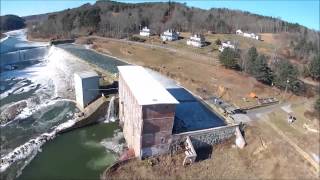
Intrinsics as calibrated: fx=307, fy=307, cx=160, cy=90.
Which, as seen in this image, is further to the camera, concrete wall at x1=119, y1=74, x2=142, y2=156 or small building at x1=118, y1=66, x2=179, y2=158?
concrete wall at x1=119, y1=74, x2=142, y2=156

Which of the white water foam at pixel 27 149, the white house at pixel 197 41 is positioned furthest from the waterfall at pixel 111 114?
the white house at pixel 197 41

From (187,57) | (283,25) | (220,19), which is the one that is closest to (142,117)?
(187,57)

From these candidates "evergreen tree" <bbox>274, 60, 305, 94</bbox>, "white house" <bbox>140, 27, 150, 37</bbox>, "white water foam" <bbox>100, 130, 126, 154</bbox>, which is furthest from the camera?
"white house" <bbox>140, 27, 150, 37</bbox>

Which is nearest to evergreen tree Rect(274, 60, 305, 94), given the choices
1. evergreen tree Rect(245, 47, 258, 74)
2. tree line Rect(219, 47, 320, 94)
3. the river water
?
tree line Rect(219, 47, 320, 94)

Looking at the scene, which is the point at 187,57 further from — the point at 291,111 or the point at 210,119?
the point at 291,111

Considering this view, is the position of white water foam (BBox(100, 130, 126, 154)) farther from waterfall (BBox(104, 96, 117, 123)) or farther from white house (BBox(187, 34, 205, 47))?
white house (BBox(187, 34, 205, 47))

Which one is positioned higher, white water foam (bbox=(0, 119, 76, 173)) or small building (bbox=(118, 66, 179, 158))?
small building (bbox=(118, 66, 179, 158))

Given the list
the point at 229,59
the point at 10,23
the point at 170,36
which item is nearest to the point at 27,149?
the point at 229,59
